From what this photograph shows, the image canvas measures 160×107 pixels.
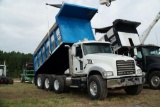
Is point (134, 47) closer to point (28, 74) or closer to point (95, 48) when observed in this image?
point (95, 48)

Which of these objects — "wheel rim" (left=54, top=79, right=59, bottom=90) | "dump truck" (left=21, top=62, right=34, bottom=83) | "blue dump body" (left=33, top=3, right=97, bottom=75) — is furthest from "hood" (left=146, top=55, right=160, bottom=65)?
"dump truck" (left=21, top=62, right=34, bottom=83)

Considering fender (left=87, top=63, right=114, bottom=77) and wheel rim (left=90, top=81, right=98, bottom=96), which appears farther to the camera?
wheel rim (left=90, top=81, right=98, bottom=96)

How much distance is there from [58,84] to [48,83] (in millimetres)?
1475

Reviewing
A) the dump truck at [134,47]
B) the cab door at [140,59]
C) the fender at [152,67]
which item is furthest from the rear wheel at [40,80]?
the fender at [152,67]

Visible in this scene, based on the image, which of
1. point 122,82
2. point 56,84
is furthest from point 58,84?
point 122,82

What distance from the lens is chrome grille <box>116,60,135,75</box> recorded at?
10305 millimetres

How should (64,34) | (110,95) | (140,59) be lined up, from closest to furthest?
(110,95) → (64,34) → (140,59)

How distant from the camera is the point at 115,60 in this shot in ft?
33.6

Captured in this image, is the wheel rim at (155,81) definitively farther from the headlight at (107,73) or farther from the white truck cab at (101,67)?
the headlight at (107,73)

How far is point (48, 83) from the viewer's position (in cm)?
1455

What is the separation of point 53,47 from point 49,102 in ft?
13.4

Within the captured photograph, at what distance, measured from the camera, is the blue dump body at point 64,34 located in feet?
41.4

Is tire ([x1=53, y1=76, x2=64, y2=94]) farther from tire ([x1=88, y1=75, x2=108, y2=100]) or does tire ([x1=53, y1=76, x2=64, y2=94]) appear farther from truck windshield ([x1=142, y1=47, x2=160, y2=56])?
truck windshield ([x1=142, y1=47, x2=160, y2=56])

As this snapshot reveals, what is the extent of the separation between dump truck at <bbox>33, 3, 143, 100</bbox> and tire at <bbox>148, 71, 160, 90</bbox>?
7.01 ft
